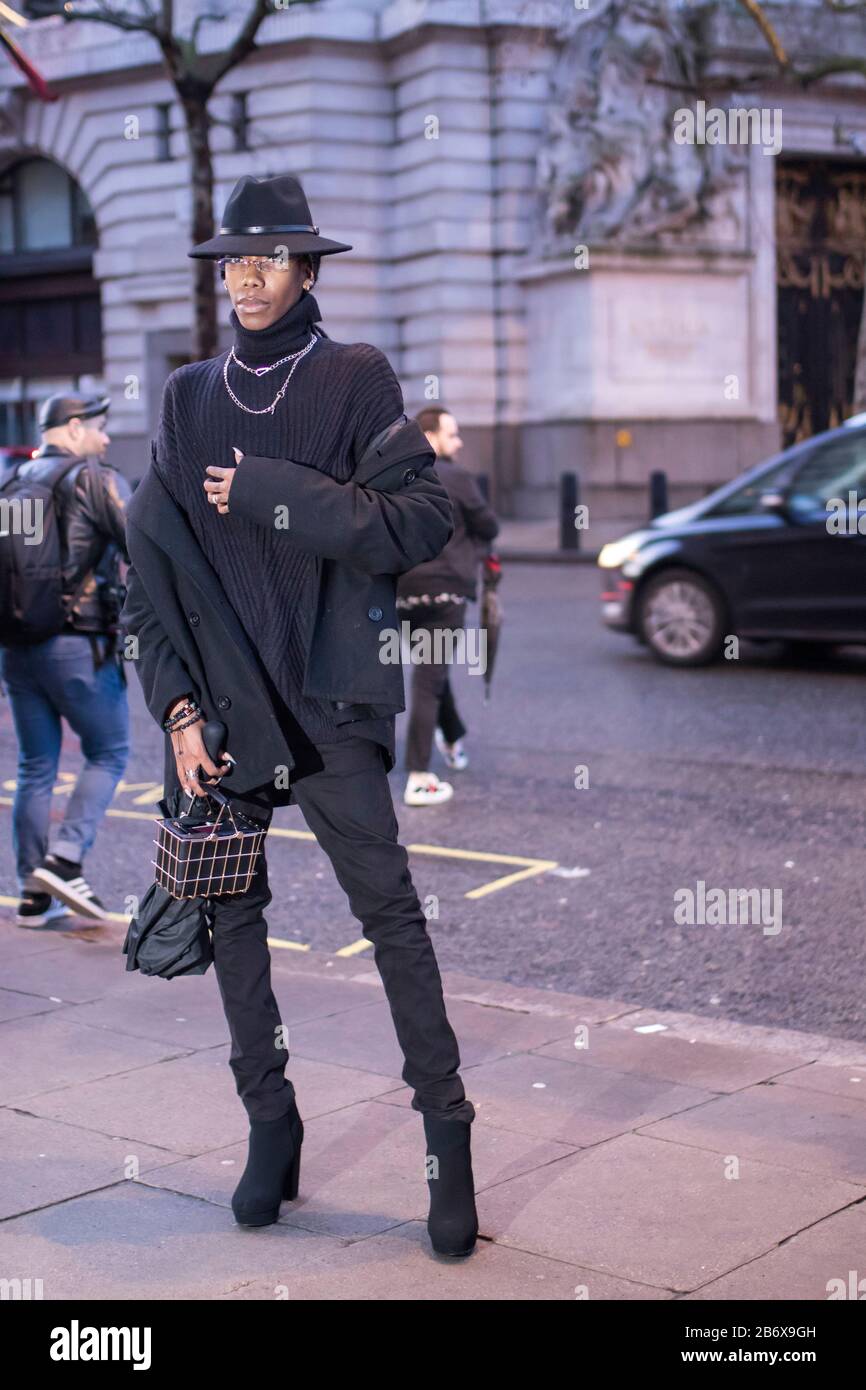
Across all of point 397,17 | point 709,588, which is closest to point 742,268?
point 397,17

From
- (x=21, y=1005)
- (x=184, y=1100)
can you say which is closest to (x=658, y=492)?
(x=21, y=1005)

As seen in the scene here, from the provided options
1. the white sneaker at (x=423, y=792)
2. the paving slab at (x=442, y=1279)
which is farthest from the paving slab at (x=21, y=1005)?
the white sneaker at (x=423, y=792)

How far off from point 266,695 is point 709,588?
31.5ft

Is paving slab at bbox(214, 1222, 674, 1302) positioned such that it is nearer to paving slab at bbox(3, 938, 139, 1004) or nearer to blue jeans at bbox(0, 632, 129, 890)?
paving slab at bbox(3, 938, 139, 1004)

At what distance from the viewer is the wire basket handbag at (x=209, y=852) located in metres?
3.78

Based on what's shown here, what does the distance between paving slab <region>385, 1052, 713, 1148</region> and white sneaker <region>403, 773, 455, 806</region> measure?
12.8ft

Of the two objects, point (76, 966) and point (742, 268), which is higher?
point (742, 268)

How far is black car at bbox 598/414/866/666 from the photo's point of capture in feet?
40.9

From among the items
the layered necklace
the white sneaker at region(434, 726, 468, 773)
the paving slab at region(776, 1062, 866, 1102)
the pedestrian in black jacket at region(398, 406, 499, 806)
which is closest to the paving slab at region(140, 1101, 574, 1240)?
the paving slab at region(776, 1062, 866, 1102)

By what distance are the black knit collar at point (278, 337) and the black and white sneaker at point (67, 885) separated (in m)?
3.09

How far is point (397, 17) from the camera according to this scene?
29.4m

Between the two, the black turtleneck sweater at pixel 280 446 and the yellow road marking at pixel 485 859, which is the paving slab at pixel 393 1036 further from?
the yellow road marking at pixel 485 859
